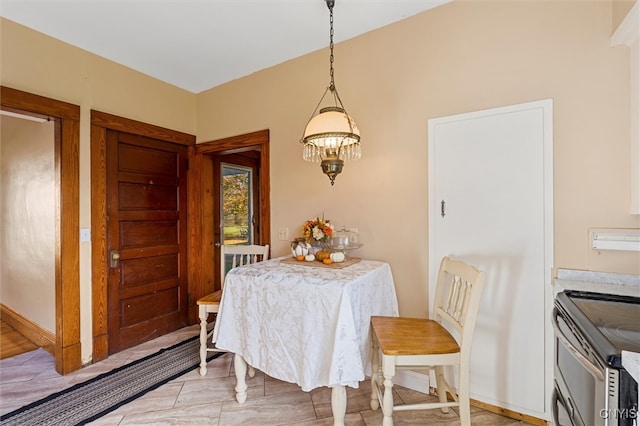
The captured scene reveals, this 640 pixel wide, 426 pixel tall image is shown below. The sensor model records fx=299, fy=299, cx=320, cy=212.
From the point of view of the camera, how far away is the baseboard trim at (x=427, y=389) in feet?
5.90

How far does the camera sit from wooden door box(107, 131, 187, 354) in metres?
2.79

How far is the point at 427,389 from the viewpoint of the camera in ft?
6.95

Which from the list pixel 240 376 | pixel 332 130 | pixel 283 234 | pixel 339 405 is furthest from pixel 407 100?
pixel 240 376

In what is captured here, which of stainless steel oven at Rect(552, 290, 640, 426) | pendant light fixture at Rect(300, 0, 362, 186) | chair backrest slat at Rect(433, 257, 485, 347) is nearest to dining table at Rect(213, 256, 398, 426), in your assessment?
chair backrest slat at Rect(433, 257, 485, 347)

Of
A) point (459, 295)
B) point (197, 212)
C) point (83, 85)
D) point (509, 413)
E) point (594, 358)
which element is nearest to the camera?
point (594, 358)

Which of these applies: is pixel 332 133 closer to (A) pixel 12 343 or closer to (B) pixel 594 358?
(B) pixel 594 358

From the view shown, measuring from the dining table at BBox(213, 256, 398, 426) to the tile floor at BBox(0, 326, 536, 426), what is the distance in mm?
184

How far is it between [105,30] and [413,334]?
3.13 meters

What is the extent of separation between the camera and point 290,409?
6.45ft

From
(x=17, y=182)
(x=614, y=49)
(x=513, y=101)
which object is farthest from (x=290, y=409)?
(x=17, y=182)

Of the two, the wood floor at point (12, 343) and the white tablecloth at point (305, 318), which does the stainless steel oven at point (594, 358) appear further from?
the wood floor at point (12, 343)

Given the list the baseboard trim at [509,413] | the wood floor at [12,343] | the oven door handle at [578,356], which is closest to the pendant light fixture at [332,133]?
the oven door handle at [578,356]

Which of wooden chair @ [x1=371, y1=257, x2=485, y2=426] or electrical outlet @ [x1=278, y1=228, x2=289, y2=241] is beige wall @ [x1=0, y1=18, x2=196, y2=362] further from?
wooden chair @ [x1=371, y1=257, x2=485, y2=426]

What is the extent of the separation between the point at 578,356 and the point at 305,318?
1.18 metres
